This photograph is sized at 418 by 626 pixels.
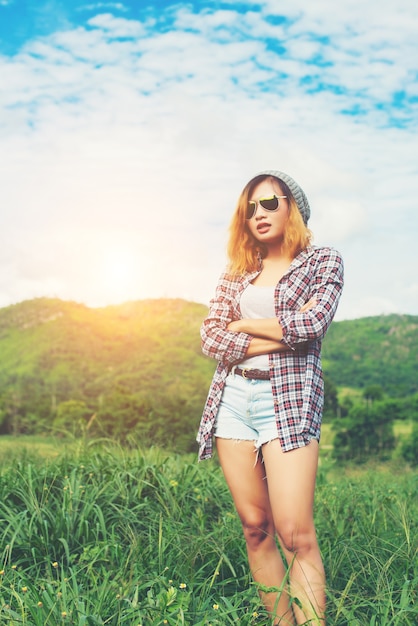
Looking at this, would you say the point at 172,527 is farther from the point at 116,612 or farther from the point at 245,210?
the point at 245,210

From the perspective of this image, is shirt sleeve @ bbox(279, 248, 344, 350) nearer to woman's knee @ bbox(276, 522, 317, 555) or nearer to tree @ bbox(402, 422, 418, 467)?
woman's knee @ bbox(276, 522, 317, 555)

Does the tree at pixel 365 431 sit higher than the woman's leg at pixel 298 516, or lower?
lower

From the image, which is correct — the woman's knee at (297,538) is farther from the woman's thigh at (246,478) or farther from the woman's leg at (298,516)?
the woman's thigh at (246,478)

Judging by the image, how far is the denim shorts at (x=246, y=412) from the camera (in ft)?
8.92

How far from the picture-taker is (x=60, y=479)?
4.34m

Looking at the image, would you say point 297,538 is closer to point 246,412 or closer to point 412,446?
point 246,412

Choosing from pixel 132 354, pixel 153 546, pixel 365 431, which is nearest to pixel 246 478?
pixel 153 546

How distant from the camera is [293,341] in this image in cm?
271

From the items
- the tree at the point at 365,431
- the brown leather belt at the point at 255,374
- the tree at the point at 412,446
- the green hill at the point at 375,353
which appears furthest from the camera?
the green hill at the point at 375,353

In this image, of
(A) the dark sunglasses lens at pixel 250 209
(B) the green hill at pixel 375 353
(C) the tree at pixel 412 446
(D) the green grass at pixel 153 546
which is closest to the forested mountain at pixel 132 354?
(B) the green hill at pixel 375 353

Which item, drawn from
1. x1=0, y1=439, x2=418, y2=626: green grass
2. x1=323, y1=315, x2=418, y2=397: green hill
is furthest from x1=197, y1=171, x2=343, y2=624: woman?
x1=323, y1=315, x2=418, y2=397: green hill

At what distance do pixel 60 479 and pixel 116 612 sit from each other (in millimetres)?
1891

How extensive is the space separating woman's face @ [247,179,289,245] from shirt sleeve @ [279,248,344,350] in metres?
0.22

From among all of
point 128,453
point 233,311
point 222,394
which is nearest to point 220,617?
point 222,394
